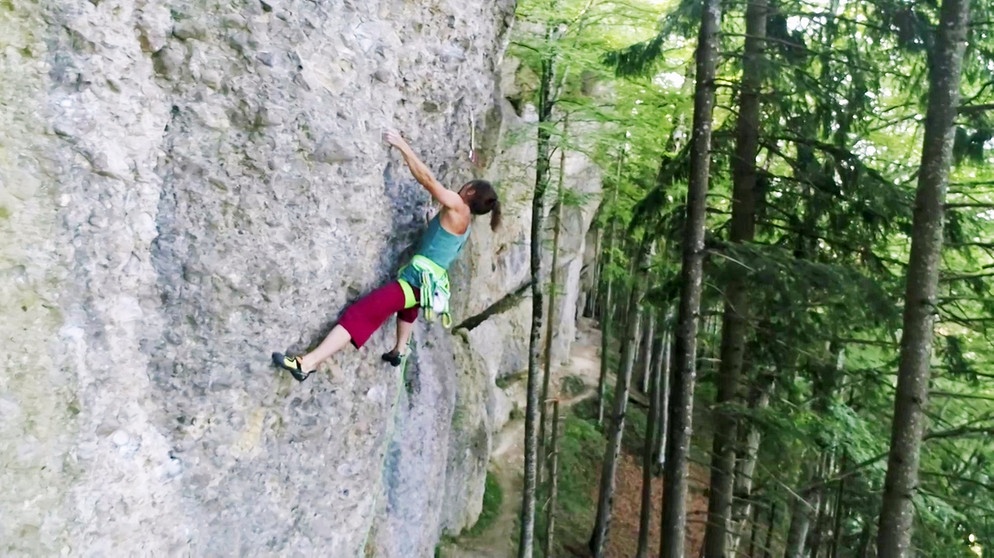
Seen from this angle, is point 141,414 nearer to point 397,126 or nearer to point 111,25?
point 111,25

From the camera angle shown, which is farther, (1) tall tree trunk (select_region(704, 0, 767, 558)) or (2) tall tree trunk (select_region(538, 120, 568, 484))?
(2) tall tree trunk (select_region(538, 120, 568, 484))

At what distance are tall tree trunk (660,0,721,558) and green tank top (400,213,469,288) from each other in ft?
9.13

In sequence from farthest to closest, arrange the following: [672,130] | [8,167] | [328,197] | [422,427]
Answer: [672,130], [422,427], [328,197], [8,167]

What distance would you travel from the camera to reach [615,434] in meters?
12.3

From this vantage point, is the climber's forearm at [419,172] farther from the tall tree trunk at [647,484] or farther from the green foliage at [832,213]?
the tall tree trunk at [647,484]

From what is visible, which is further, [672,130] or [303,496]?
[672,130]

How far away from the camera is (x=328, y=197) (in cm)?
459

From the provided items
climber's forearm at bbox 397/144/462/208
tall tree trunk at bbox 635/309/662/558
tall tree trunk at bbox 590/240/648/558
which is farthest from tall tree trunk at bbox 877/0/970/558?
tall tree trunk at bbox 635/309/662/558

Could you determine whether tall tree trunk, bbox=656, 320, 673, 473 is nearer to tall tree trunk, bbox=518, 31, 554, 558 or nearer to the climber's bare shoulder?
tall tree trunk, bbox=518, 31, 554, 558

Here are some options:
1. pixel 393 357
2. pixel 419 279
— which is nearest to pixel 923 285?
pixel 419 279

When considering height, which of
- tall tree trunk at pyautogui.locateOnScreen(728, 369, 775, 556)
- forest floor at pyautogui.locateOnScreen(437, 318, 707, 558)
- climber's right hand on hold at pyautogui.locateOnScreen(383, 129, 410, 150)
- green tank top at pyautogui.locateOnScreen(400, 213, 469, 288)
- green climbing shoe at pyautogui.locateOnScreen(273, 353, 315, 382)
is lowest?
forest floor at pyautogui.locateOnScreen(437, 318, 707, 558)

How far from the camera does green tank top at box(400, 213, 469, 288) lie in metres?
5.11

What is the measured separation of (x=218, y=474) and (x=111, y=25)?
285cm

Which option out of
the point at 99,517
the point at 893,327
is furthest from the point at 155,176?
the point at 893,327
